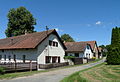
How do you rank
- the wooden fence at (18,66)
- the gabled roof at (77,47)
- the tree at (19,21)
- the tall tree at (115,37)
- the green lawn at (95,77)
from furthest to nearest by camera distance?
the tree at (19,21) → the gabled roof at (77,47) → the tall tree at (115,37) → the wooden fence at (18,66) → the green lawn at (95,77)

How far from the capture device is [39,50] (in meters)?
25.5

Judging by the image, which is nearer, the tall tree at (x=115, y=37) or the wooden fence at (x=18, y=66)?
the wooden fence at (x=18, y=66)

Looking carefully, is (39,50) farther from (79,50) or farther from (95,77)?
(79,50)

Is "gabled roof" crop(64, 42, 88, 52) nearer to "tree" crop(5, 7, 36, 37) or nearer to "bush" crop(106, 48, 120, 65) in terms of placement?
"bush" crop(106, 48, 120, 65)

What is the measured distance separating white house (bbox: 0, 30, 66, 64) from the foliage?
1128 centimetres

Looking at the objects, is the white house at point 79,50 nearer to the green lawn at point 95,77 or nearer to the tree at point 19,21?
the tree at point 19,21

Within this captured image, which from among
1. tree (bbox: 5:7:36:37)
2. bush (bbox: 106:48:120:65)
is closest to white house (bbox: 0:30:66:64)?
bush (bbox: 106:48:120:65)

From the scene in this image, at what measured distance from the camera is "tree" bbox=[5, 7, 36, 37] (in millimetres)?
52656

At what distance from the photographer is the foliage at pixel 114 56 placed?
73.3ft

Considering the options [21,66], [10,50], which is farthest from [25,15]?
[21,66]

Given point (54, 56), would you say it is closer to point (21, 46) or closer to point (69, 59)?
point (69, 59)

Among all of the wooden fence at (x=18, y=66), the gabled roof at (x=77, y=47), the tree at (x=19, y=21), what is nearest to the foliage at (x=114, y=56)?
the wooden fence at (x=18, y=66)

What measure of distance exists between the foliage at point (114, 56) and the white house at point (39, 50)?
1128 cm

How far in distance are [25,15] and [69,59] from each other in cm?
3137
